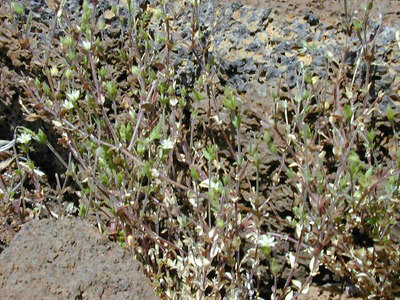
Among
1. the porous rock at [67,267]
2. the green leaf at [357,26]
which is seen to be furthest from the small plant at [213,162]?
the porous rock at [67,267]

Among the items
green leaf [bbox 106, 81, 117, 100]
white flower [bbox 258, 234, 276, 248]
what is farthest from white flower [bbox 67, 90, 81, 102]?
white flower [bbox 258, 234, 276, 248]

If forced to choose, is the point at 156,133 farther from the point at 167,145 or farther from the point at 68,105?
the point at 68,105

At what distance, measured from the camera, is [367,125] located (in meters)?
2.69

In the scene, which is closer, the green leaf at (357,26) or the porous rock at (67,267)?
the porous rock at (67,267)

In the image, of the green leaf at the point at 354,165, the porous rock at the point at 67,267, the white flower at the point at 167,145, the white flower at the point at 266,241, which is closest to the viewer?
the porous rock at the point at 67,267

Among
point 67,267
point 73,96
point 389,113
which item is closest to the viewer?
point 67,267

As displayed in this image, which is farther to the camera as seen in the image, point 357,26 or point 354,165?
point 357,26

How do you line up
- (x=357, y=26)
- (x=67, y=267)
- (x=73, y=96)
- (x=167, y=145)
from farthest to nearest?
(x=73, y=96) < (x=167, y=145) < (x=357, y=26) < (x=67, y=267)

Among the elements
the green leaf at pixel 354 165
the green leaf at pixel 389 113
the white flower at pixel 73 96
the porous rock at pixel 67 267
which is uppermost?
the green leaf at pixel 389 113

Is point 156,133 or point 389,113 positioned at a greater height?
point 389,113

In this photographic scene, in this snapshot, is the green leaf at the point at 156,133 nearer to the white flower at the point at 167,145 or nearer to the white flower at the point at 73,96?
the white flower at the point at 167,145

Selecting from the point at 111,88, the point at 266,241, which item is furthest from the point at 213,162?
the point at 111,88

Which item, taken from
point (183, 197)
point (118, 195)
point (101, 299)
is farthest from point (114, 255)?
point (183, 197)

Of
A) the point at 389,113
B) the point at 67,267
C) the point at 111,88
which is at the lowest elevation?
the point at 67,267
